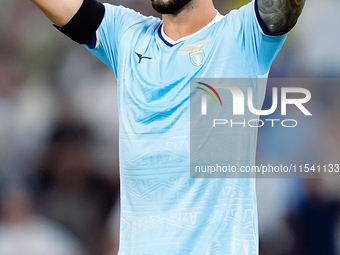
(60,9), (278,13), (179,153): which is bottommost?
(179,153)

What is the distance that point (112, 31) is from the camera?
4.46 ft

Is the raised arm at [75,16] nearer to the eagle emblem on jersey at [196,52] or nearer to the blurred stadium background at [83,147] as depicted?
the eagle emblem on jersey at [196,52]

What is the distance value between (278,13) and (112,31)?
556mm

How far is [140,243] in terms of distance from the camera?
1.17 m

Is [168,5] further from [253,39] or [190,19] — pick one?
[253,39]

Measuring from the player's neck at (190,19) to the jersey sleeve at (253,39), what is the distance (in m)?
0.09

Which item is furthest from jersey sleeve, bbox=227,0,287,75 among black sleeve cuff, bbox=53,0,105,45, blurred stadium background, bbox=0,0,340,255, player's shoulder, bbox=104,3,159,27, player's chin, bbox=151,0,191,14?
blurred stadium background, bbox=0,0,340,255

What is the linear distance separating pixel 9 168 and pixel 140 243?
1.41 metres

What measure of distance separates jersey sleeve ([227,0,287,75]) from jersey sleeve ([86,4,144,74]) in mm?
346

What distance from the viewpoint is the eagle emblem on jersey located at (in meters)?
1.19

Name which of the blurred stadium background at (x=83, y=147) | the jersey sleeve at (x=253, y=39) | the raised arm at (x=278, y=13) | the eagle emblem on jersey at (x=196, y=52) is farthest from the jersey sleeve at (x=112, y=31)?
the blurred stadium background at (x=83, y=147)

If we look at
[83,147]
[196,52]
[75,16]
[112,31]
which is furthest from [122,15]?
[83,147]

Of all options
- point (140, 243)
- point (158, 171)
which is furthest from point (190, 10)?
point (140, 243)

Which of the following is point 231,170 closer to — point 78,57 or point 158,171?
point 158,171
